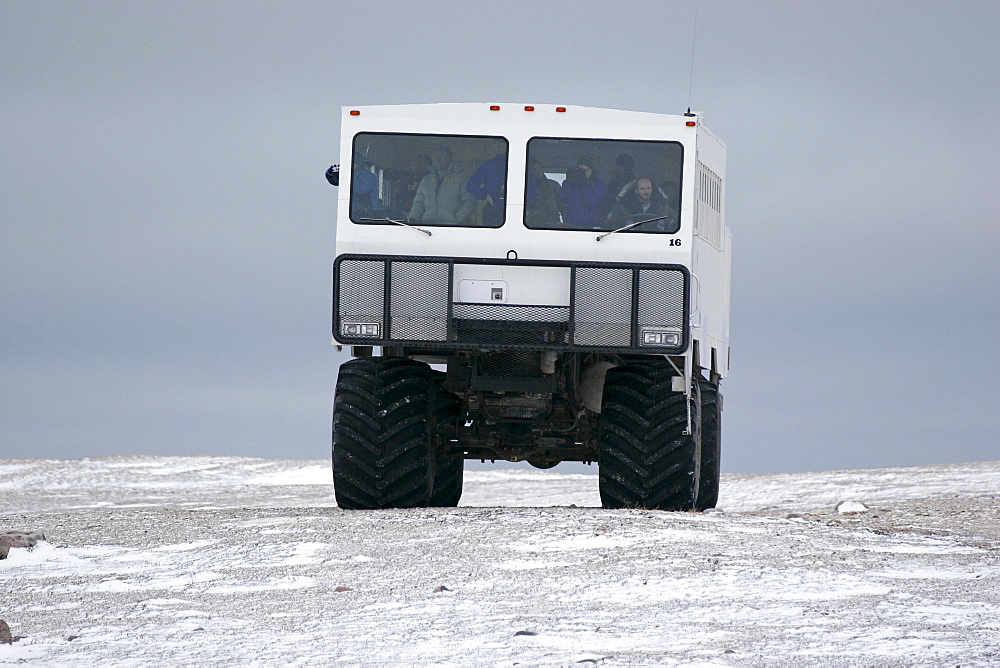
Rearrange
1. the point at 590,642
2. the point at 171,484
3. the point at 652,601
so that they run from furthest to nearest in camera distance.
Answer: the point at 171,484, the point at 652,601, the point at 590,642

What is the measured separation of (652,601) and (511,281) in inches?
188

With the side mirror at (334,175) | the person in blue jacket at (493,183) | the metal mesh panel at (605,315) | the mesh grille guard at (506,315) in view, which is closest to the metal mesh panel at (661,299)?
the mesh grille guard at (506,315)

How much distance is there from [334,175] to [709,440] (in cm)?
541

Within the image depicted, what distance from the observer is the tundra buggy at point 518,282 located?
12.0 metres

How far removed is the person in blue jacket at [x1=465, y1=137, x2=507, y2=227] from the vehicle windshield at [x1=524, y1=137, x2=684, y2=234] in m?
0.23

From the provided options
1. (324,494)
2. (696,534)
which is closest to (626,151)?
(696,534)

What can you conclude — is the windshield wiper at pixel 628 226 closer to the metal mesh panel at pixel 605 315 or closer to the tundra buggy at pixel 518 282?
the tundra buggy at pixel 518 282

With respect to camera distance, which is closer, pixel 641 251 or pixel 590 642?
Answer: pixel 590 642

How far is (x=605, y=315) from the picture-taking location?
11953 mm

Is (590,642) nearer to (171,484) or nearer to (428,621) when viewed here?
(428,621)

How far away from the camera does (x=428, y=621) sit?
7.30 m

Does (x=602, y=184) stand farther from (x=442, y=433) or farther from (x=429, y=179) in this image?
(x=442, y=433)

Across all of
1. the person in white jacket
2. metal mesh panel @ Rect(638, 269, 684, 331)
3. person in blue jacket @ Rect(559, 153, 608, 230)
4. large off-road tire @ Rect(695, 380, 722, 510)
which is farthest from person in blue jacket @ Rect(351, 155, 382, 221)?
large off-road tire @ Rect(695, 380, 722, 510)

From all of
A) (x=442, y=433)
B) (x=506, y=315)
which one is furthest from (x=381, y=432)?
(x=506, y=315)
